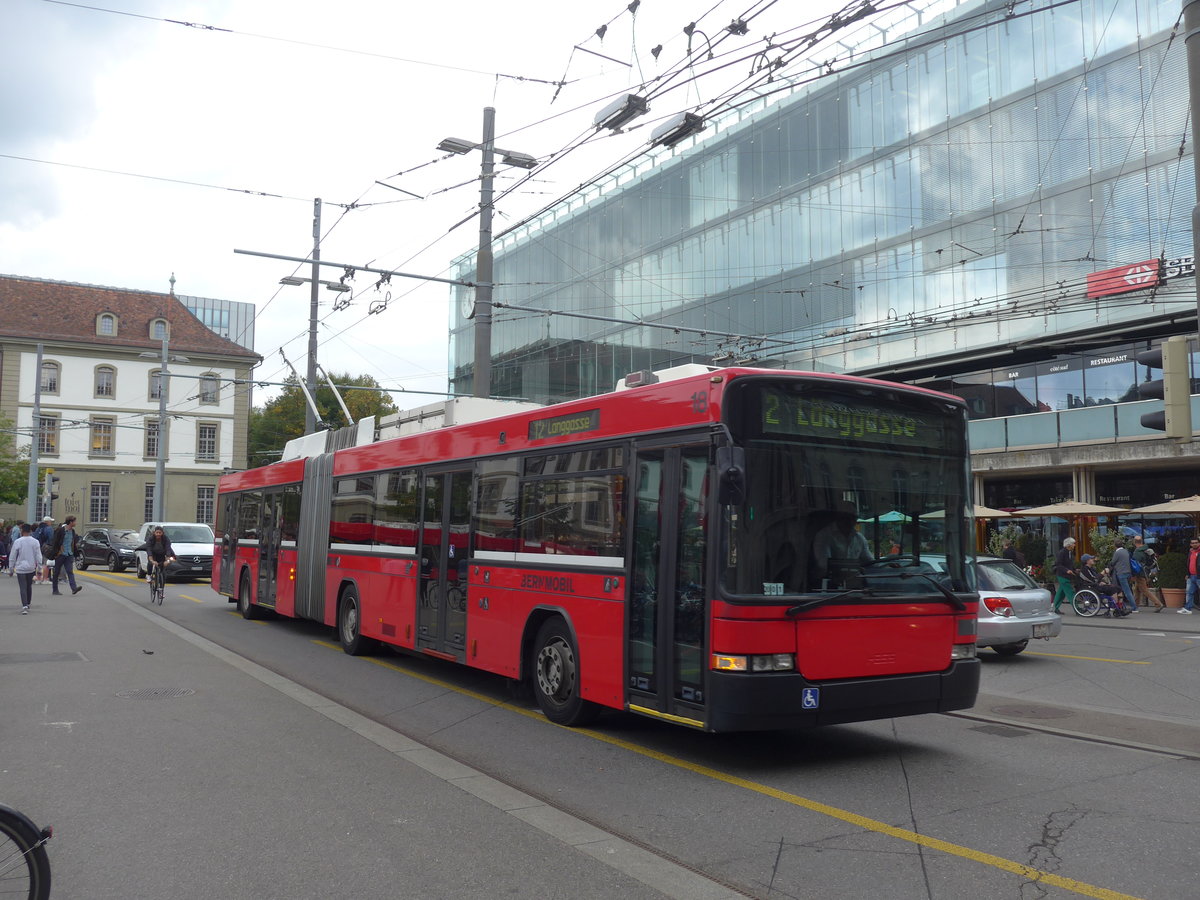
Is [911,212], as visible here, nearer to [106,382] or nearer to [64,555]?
[64,555]

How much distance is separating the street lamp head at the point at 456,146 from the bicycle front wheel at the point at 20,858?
46.9 feet

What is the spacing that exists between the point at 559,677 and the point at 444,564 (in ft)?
8.84

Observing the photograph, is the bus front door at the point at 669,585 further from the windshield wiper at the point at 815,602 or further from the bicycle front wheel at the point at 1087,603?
the bicycle front wheel at the point at 1087,603

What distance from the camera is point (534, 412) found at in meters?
9.77

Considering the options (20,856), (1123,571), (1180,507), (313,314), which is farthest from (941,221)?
(20,856)

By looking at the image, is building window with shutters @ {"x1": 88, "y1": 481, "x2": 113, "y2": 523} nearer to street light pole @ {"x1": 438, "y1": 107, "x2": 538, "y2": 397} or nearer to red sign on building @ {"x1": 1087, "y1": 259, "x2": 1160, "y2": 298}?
street light pole @ {"x1": 438, "y1": 107, "x2": 538, "y2": 397}

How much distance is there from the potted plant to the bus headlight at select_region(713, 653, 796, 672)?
71.2 ft

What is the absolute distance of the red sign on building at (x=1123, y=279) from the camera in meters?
27.4

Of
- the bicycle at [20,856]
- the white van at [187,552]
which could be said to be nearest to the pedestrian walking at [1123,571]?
the bicycle at [20,856]

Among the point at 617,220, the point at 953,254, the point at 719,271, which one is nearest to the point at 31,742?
the point at 953,254

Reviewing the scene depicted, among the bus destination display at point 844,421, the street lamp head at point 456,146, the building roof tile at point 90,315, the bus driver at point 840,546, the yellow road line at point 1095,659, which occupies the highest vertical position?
the building roof tile at point 90,315

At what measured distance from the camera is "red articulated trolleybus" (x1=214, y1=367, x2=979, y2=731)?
6.99 metres

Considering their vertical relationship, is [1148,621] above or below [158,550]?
below

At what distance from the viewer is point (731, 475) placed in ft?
22.2
